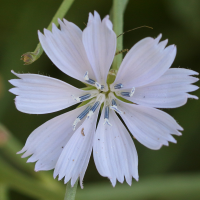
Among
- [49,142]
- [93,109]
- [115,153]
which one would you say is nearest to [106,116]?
[93,109]

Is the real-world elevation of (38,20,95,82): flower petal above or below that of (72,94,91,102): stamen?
above

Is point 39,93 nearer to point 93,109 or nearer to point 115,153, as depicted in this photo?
point 93,109

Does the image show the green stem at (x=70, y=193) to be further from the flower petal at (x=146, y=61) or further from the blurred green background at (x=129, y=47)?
the blurred green background at (x=129, y=47)

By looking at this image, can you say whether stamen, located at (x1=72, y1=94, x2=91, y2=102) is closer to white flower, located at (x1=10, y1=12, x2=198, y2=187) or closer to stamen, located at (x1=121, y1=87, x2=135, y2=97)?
white flower, located at (x1=10, y1=12, x2=198, y2=187)

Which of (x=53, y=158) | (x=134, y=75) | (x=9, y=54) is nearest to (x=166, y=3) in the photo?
(x=134, y=75)

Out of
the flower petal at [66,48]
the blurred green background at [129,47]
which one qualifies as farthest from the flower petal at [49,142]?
the blurred green background at [129,47]


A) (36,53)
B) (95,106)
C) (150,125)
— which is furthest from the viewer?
(95,106)

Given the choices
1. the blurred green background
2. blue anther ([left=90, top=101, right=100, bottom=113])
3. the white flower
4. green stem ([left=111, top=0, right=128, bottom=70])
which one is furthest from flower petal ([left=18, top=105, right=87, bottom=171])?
the blurred green background
